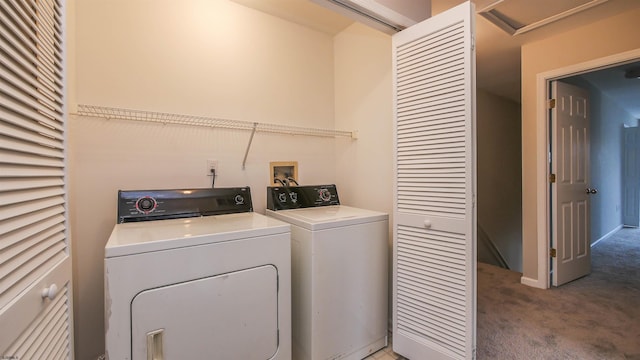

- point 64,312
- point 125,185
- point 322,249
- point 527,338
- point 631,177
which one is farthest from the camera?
point 631,177

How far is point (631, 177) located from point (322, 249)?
7396 mm

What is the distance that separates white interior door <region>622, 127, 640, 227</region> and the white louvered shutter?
8175 mm

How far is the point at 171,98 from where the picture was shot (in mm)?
1778

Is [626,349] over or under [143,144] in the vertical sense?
under

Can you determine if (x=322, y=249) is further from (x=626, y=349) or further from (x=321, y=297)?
(x=626, y=349)

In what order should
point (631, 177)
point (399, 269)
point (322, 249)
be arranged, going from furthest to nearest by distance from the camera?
point (631, 177) → point (399, 269) → point (322, 249)

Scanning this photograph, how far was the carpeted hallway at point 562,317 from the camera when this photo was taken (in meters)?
1.76

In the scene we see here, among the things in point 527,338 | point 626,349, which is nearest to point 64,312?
point 527,338

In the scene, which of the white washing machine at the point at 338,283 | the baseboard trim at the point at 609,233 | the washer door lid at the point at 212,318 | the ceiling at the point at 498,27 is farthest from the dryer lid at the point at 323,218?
the baseboard trim at the point at 609,233

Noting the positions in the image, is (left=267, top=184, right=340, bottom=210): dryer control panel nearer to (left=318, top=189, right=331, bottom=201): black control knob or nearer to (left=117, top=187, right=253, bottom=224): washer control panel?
(left=318, top=189, right=331, bottom=201): black control knob

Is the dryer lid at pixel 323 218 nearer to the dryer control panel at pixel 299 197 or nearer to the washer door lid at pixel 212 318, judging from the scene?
the dryer control panel at pixel 299 197

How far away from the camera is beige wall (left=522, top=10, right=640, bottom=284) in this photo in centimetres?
241

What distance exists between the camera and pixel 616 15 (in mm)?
2260

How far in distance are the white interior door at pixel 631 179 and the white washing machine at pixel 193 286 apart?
7.45 metres
